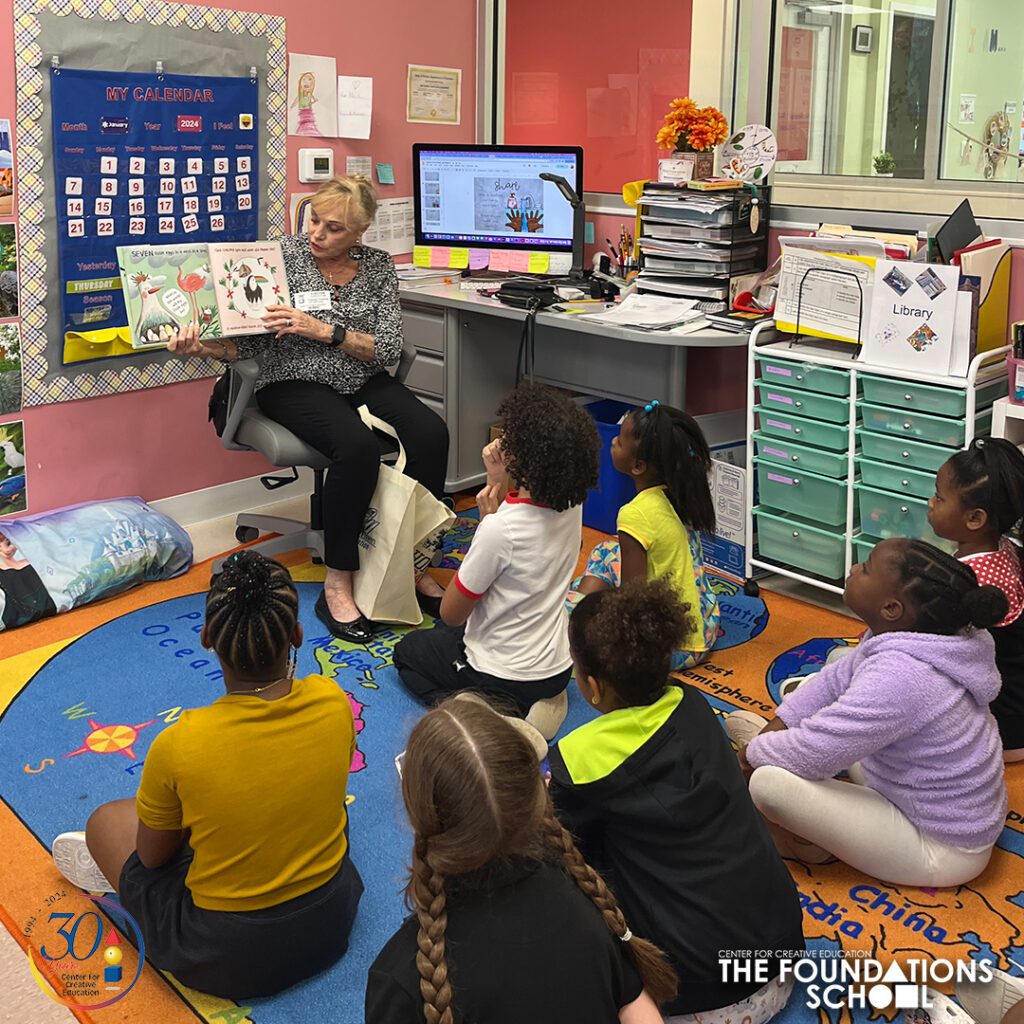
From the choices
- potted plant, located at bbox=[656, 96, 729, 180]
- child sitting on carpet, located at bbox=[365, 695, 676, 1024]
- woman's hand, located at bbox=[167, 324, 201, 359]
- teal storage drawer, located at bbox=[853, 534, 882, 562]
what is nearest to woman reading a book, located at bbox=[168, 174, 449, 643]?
woman's hand, located at bbox=[167, 324, 201, 359]

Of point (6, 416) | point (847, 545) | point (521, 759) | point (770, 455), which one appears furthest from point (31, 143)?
point (521, 759)

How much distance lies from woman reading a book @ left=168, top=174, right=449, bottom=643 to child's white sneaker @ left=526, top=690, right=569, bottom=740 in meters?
0.71

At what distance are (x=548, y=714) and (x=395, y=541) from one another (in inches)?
29.7

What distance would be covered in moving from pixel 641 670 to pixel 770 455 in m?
1.90

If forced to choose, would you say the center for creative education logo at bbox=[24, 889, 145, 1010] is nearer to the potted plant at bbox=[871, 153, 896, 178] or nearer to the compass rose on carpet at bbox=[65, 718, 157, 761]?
the compass rose on carpet at bbox=[65, 718, 157, 761]

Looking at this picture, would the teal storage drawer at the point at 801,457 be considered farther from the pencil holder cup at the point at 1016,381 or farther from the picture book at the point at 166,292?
the picture book at the point at 166,292

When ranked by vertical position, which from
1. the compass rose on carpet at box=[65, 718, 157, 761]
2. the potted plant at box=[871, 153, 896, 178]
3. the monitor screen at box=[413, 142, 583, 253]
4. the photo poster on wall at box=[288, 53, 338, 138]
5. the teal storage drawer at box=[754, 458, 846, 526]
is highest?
the photo poster on wall at box=[288, 53, 338, 138]

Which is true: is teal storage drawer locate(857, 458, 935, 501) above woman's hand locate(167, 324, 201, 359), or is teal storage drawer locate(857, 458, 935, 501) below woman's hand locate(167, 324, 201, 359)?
below

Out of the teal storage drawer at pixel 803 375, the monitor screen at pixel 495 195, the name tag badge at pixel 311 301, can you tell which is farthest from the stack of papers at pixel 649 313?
the name tag badge at pixel 311 301

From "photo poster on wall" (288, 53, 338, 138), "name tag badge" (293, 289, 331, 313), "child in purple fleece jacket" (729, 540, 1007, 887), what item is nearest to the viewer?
"child in purple fleece jacket" (729, 540, 1007, 887)

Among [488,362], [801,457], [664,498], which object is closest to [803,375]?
[801,457]

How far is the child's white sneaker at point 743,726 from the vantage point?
2451 mm

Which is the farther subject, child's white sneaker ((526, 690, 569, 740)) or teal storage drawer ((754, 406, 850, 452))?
teal storage drawer ((754, 406, 850, 452))

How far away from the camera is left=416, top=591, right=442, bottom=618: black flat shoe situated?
10.9 ft
